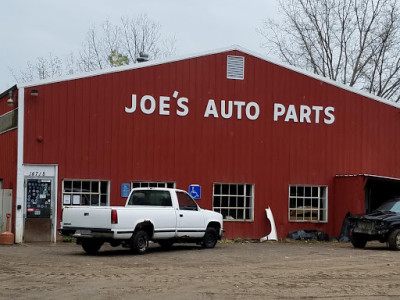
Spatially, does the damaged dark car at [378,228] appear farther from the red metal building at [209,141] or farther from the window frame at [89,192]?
the window frame at [89,192]

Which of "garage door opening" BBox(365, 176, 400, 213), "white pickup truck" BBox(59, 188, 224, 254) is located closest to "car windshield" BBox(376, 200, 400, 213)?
"garage door opening" BBox(365, 176, 400, 213)

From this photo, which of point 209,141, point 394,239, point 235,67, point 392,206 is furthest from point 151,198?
point 392,206

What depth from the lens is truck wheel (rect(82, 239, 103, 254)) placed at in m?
19.4

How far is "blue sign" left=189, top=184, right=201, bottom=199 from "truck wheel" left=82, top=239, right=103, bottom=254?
692cm

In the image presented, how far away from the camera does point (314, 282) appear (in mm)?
13398

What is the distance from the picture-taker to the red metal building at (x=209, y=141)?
953 inches

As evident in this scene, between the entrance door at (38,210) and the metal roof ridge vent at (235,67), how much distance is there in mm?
7765

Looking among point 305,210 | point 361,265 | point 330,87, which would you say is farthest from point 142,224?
point 330,87

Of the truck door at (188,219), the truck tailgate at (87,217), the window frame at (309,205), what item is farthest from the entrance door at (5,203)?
the window frame at (309,205)

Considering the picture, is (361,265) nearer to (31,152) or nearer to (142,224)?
(142,224)

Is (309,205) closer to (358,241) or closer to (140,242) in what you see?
(358,241)

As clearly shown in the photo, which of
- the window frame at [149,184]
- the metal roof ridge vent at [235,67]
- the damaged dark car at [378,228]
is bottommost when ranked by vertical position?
the damaged dark car at [378,228]

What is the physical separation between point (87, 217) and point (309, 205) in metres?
11.5

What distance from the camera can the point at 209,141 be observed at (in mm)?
26359
